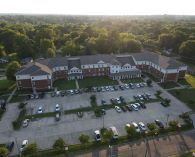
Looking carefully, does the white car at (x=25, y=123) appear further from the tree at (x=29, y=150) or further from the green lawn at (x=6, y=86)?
the green lawn at (x=6, y=86)

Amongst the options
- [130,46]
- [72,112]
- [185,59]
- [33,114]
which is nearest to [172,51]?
[185,59]

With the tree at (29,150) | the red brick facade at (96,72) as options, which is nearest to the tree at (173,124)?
the tree at (29,150)

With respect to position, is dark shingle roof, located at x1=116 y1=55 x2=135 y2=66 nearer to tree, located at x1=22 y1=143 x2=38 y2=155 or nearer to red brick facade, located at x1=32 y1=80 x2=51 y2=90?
red brick facade, located at x1=32 y1=80 x2=51 y2=90

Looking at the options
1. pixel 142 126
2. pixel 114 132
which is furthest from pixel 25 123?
pixel 142 126

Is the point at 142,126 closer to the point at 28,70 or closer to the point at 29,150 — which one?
the point at 29,150

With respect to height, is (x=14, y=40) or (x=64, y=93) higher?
(x=14, y=40)

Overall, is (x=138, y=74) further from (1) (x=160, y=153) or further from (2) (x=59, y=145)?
(2) (x=59, y=145)
